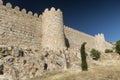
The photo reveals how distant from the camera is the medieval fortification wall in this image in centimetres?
2438

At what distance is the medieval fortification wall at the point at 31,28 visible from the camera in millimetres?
24375

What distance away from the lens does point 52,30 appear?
2784cm

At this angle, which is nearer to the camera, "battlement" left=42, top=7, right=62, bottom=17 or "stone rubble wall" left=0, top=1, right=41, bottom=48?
"stone rubble wall" left=0, top=1, right=41, bottom=48

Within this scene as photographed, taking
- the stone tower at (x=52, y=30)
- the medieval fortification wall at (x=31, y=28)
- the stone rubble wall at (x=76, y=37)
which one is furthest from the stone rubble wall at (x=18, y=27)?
the stone rubble wall at (x=76, y=37)

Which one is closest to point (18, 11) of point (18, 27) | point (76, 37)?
point (18, 27)

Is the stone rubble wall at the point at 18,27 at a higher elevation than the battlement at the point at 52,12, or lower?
lower

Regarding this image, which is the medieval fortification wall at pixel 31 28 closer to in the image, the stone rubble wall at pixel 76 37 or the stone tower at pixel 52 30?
the stone tower at pixel 52 30

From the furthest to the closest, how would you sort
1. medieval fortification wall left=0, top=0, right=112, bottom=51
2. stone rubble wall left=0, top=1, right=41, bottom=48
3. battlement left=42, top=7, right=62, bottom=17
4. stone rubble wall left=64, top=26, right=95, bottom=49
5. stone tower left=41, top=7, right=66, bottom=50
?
stone rubble wall left=64, top=26, right=95, bottom=49 → battlement left=42, top=7, right=62, bottom=17 → stone tower left=41, top=7, right=66, bottom=50 → medieval fortification wall left=0, top=0, right=112, bottom=51 → stone rubble wall left=0, top=1, right=41, bottom=48

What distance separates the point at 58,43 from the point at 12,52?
8498 mm

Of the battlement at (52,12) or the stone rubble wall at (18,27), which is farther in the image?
the battlement at (52,12)

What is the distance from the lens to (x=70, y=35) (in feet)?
118

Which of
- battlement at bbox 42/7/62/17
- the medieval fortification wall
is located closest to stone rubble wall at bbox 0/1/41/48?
the medieval fortification wall

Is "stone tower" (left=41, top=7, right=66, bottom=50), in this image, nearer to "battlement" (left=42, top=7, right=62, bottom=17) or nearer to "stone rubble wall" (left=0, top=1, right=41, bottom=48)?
"battlement" (left=42, top=7, right=62, bottom=17)

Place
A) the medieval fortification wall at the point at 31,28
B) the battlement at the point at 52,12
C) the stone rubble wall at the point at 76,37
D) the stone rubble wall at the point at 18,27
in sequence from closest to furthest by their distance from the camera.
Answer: the stone rubble wall at the point at 18,27 → the medieval fortification wall at the point at 31,28 → the battlement at the point at 52,12 → the stone rubble wall at the point at 76,37
